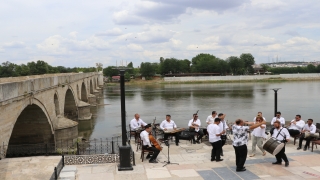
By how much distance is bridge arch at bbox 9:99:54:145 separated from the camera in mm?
18422

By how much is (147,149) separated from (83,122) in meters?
22.8

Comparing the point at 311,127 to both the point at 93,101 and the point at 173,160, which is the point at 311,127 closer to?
the point at 173,160

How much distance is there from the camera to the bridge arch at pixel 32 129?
18.4 m

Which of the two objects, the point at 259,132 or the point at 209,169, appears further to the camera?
the point at 259,132

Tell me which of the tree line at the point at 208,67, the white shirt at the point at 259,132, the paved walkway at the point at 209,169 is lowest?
the paved walkway at the point at 209,169

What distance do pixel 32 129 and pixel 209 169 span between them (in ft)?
45.6

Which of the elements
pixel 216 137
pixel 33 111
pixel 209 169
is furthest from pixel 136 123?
pixel 33 111

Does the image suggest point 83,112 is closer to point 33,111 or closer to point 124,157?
point 33,111

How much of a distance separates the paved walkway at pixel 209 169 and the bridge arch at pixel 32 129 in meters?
10.4

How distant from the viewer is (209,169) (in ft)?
28.8

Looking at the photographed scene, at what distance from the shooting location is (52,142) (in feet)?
64.7

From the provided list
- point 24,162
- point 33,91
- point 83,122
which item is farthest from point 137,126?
point 83,122

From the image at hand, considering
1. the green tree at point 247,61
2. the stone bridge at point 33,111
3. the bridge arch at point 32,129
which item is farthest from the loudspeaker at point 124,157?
the green tree at point 247,61

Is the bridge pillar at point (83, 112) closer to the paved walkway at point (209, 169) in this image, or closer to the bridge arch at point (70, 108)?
the bridge arch at point (70, 108)
